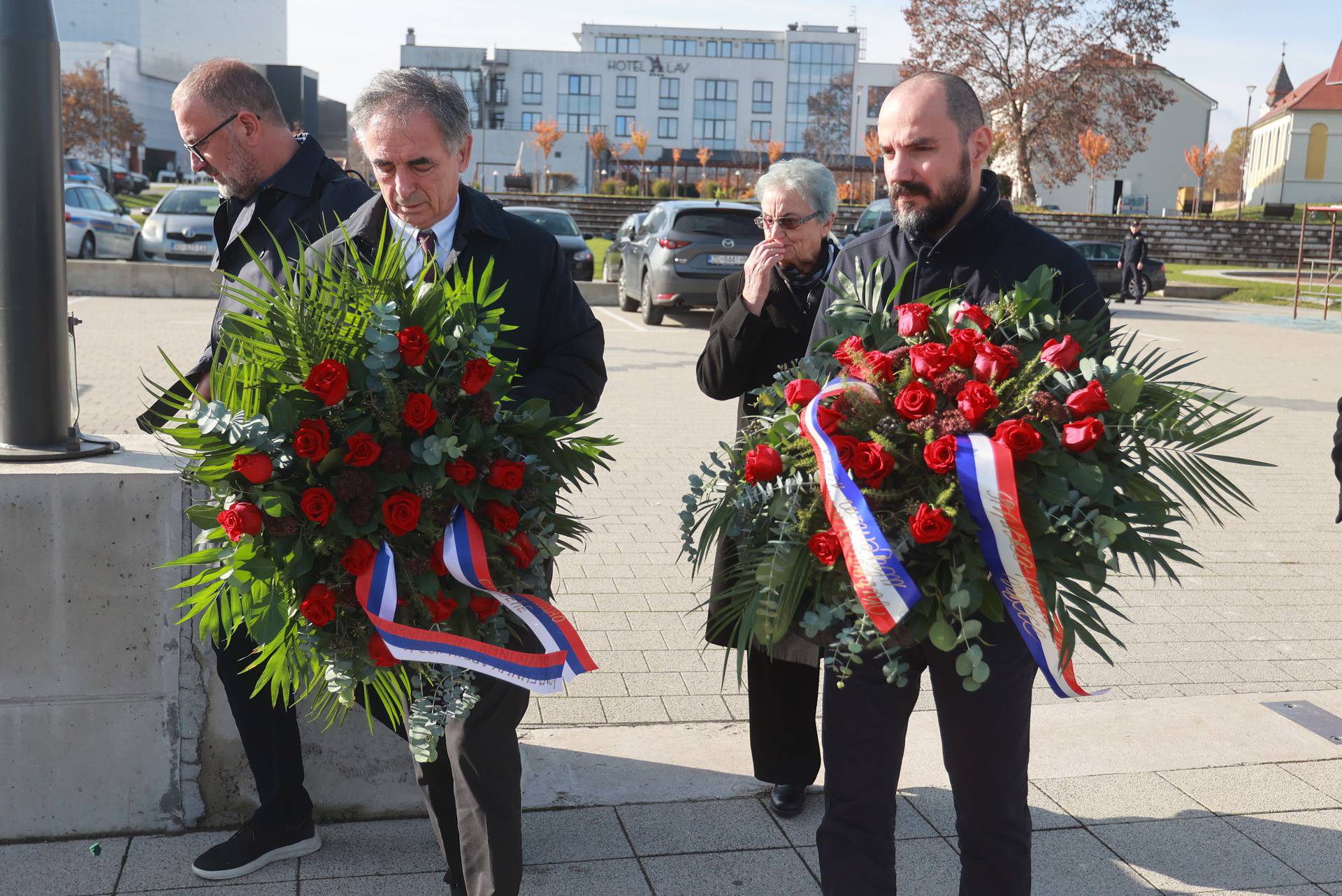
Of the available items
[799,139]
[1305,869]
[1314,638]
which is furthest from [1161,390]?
[799,139]

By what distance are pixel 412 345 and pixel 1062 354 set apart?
1254mm

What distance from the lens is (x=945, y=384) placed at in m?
2.34

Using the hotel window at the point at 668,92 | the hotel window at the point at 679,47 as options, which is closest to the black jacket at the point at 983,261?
the hotel window at the point at 668,92

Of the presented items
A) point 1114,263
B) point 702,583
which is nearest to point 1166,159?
point 1114,263

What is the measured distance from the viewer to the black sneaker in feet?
10.2

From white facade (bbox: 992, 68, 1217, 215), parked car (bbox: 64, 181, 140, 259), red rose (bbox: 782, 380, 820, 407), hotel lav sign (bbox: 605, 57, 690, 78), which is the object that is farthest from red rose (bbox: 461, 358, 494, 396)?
hotel lav sign (bbox: 605, 57, 690, 78)

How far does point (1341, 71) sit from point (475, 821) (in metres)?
18.3

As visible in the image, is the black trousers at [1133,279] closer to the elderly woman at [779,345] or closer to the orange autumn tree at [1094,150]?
the elderly woman at [779,345]

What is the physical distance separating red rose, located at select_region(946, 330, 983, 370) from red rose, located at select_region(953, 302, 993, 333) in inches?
1.9

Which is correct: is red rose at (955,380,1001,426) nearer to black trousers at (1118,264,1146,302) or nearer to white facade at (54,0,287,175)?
black trousers at (1118,264,1146,302)

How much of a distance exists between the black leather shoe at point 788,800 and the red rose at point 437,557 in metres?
1.54

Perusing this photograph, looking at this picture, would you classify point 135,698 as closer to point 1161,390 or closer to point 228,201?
point 228,201

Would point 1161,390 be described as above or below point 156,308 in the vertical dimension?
above

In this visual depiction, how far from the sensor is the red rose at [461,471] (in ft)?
7.99
